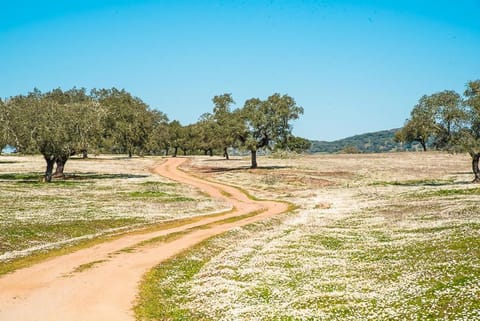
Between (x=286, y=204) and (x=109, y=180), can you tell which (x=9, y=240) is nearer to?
(x=286, y=204)

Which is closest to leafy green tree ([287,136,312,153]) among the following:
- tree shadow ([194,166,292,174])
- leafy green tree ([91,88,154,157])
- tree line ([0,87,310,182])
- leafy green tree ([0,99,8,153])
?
tree line ([0,87,310,182])

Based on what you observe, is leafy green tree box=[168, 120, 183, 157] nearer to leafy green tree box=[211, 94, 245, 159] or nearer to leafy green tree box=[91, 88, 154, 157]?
leafy green tree box=[91, 88, 154, 157]

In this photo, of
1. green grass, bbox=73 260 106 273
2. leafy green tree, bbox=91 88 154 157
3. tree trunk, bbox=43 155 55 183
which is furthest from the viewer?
leafy green tree, bbox=91 88 154 157

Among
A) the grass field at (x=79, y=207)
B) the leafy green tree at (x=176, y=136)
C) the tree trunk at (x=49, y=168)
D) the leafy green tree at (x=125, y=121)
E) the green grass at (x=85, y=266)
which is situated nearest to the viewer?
the green grass at (x=85, y=266)

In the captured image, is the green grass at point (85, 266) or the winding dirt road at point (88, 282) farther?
the green grass at point (85, 266)

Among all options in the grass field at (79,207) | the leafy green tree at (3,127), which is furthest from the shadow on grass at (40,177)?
the leafy green tree at (3,127)

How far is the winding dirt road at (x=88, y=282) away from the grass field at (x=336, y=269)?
3.91 feet

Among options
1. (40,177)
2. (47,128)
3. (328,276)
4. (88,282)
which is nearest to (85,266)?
(88,282)

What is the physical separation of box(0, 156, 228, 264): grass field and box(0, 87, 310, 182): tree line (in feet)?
20.9

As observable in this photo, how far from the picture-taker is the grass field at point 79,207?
3575 cm

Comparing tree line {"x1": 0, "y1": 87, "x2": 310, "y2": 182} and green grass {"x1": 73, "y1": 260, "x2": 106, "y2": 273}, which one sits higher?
tree line {"x1": 0, "y1": 87, "x2": 310, "y2": 182}

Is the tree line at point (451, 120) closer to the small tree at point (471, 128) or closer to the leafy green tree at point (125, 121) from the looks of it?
the small tree at point (471, 128)

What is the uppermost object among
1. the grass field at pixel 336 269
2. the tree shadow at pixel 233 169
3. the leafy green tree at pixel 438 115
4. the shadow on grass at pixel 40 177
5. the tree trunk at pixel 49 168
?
the leafy green tree at pixel 438 115

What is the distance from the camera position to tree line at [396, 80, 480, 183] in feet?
213
